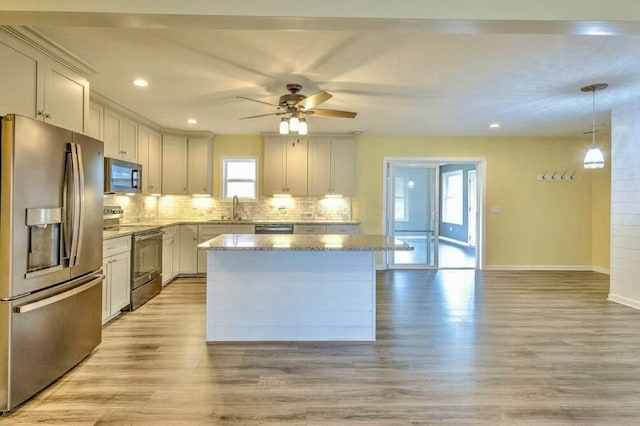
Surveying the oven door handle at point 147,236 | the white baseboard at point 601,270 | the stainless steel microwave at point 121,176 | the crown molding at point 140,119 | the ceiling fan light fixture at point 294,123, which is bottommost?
the white baseboard at point 601,270

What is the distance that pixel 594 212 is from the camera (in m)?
6.55

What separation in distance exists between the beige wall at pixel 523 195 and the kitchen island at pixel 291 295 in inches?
133

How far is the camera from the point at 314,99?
319 centimetres

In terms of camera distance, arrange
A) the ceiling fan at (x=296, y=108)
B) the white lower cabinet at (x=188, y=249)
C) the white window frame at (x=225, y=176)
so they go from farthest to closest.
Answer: the white window frame at (x=225, y=176)
the white lower cabinet at (x=188, y=249)
the ceiling fan at (x=296, y=108)

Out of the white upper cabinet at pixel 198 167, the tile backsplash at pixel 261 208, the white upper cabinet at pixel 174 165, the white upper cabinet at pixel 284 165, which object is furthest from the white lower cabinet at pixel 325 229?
the white upper cabinet at pixel 174 165

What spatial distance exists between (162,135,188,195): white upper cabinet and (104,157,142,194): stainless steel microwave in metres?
0.99

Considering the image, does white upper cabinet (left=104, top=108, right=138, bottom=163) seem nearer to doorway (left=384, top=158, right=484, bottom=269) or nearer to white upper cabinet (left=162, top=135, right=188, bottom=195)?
white upper cabinet (left=162, top=135, right=188, bottom=195)

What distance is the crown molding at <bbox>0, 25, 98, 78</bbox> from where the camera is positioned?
7.73 ft

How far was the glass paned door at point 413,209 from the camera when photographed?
6.57m

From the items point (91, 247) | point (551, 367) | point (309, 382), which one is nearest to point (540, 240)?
point (551, 367)

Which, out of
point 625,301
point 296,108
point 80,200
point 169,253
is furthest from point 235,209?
point 625,301

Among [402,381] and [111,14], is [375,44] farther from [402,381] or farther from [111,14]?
[402,381]

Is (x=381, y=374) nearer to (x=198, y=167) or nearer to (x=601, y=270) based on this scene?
(x=198, y=167)

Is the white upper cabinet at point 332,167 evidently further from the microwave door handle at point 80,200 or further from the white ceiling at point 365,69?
the microwave door handle at point 80,200
